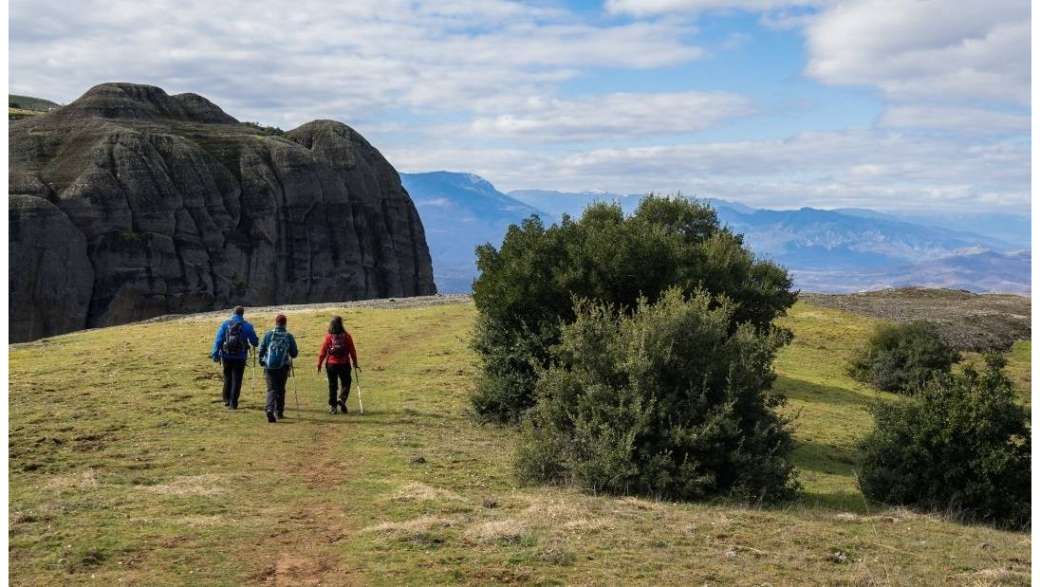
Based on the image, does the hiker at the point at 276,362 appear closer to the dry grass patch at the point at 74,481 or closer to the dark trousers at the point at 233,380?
the dark trousers at the point at 233,380

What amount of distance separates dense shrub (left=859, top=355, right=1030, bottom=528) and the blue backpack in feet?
44.0

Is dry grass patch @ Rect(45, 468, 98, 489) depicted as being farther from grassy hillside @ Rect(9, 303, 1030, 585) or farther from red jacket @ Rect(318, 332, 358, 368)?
red jacket @ Rect(318, 332, 358, 368)

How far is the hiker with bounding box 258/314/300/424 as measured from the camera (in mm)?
22406

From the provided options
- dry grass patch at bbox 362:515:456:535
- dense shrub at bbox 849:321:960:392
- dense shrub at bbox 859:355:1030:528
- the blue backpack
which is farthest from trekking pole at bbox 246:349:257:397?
dense shrub at bbox 849:321:960:392

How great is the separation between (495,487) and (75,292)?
78.8m

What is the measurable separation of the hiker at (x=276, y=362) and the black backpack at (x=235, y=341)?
3.49 feet

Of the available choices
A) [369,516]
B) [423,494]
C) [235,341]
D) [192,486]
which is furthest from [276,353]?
[369,516]

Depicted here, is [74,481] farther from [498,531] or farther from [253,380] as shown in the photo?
[253,380]

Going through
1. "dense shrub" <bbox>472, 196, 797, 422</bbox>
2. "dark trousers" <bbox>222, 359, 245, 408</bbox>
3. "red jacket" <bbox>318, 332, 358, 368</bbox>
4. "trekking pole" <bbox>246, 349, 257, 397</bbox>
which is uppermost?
"dense shrub" <bbox>472, 196, 797, 422</bbox>

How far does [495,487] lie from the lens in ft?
56.5

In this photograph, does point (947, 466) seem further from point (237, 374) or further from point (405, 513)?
point (237, 374)

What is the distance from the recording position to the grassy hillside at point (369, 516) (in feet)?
37.9

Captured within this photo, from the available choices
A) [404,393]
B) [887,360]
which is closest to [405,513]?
[404,393]

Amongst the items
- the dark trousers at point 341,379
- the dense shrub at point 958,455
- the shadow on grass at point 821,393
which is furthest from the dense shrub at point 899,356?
the dark trousers at point 341,379
